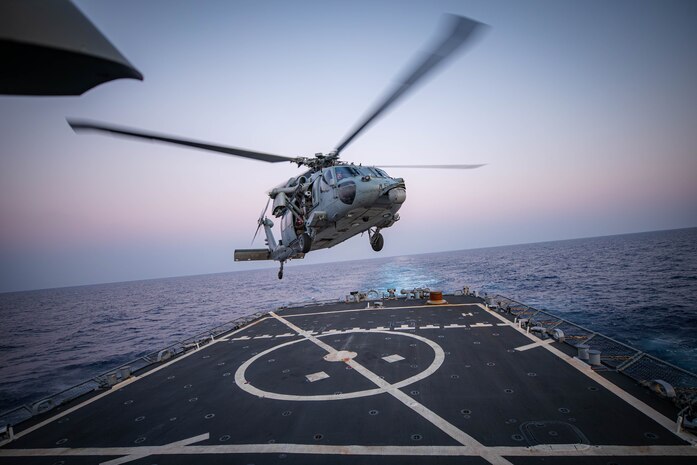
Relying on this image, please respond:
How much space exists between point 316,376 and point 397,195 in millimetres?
9425

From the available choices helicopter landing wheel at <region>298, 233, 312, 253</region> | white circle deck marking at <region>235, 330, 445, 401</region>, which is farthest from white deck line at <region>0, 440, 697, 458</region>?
helicopter landing wheel at <region>298, 233, 312, 253</region>

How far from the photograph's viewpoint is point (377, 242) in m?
17.2

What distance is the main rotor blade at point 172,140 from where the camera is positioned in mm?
5684

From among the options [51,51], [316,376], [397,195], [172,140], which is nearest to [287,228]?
[397,195]

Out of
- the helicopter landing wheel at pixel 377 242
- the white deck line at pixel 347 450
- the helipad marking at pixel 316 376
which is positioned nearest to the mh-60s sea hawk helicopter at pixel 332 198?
the helicopter landing wheel at pixel 377 242

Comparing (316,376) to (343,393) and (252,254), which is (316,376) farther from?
(252,254)

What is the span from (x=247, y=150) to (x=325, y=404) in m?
10.3

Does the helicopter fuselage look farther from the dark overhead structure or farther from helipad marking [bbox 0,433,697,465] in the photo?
the dark overhead structure

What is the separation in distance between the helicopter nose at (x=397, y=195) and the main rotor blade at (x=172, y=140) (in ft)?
16.3

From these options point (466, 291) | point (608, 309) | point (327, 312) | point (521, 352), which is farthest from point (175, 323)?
point (608, 309)

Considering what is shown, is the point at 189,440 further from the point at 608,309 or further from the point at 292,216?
the point at 608,309

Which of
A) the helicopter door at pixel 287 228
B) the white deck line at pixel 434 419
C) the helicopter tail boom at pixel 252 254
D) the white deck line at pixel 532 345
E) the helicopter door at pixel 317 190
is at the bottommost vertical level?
the white deck line at pixel 434 419

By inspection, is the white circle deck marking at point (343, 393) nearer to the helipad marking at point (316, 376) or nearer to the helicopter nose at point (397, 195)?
the helipad marking at point (316, 376)

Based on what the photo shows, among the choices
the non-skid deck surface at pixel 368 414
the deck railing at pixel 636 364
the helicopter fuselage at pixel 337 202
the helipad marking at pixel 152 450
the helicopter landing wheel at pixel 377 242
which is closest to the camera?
the non-skid deck surface at pixel 368 414
